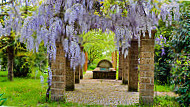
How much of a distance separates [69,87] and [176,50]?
3260 millimetres

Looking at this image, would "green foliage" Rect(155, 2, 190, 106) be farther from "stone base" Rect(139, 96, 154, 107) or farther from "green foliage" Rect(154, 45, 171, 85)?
"green foliage" Rect(154, 45, 171, 85)

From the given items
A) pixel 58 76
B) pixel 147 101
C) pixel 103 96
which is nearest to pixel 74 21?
pixel 58 76

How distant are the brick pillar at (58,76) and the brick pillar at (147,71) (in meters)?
1.68

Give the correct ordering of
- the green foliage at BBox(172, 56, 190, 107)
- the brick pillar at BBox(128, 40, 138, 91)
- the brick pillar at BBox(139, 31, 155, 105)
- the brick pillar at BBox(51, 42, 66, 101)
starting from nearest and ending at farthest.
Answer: the green foliage at BBox(172, 56, 190, 107)
the brick pillar at BBox(139, 31, 155, 105)
the brick pillar at BBox(51, 42, 66, 101)
the brick pillar at BBox(128, 40, 138, 91)

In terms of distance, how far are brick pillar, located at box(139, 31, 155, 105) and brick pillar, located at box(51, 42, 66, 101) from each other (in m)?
1.68

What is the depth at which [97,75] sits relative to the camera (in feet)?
30.4

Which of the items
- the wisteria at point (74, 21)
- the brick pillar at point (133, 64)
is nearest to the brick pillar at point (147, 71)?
the wisteria at point (74, 21)

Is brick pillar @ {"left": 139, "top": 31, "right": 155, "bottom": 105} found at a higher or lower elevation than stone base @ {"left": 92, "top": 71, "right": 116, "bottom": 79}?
higher

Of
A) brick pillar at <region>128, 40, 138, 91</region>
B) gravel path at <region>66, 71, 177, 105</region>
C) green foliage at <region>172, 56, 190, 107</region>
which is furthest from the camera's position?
brick pillar at <region>128, 40, 138, 91</region>

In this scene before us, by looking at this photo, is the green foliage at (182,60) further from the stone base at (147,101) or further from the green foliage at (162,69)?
the green foliage at (162,69)

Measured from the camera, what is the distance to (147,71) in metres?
3.76

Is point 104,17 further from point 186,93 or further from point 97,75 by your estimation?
point 97,75

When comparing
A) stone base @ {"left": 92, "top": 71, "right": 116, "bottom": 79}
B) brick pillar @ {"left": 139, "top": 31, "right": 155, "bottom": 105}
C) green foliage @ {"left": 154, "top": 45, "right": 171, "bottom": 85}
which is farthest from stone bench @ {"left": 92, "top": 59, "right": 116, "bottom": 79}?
brick pillar @ {"left": 139, "top": 31, "right": 155, "bottom": 105}

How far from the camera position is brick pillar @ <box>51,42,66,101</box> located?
3.90 m
